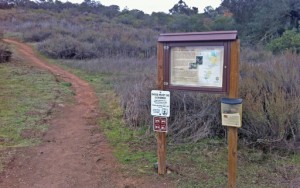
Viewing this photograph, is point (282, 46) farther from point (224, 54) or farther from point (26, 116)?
point (224, 54)

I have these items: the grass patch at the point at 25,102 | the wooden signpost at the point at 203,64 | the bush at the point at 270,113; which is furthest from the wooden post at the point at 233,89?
the grass patch at the point at 25,102

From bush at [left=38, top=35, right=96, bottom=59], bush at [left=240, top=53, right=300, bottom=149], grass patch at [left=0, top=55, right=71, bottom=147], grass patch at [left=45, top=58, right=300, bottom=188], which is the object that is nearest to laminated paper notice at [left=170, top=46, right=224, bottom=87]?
grass patch at [left=45, top=58, right=300, bottom=188]

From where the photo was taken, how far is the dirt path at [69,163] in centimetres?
387

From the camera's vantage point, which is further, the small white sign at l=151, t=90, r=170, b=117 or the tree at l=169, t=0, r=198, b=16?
the tree at l=169, t=0, r=198, b=16

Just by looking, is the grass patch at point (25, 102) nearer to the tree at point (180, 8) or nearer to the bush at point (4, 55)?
the bush at point (4, 55)

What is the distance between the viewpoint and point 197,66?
360cm

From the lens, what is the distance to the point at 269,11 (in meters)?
21.3

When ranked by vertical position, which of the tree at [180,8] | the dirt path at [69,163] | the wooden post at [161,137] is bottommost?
the dirt path at [69,163]

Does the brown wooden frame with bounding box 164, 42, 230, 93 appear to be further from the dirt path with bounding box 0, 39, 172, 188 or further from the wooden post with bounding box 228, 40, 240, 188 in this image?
the dirt path with bounding box 0, 39, 172, 188

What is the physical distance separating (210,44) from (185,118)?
6.44 ft

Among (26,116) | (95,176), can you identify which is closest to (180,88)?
(95,176)

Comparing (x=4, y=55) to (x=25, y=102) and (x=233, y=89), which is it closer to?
(x=25, y=102)

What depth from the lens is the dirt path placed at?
3868 mm

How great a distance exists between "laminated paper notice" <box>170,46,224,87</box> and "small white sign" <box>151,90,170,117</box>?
6.7 inches
